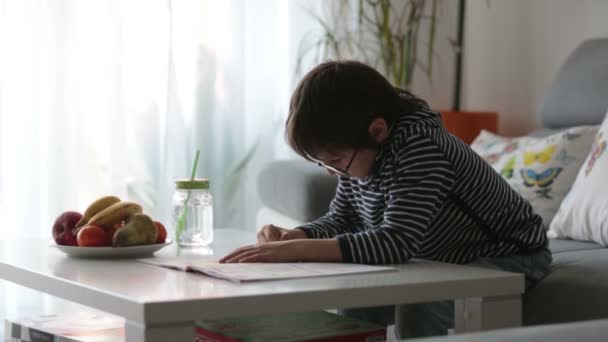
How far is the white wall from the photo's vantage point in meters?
3.17

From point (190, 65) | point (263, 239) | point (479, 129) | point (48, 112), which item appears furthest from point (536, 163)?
point (48, 112)

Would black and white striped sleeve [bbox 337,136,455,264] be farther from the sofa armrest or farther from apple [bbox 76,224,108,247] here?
the sofa armrest

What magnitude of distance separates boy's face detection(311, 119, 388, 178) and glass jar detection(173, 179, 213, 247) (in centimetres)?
28

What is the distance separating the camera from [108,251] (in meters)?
1.51

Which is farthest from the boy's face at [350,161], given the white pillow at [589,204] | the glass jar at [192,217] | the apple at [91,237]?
the white pillow at [589,204]

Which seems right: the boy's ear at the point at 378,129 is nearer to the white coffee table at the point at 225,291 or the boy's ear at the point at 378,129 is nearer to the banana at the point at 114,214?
the white coffee table at the point at 225,291

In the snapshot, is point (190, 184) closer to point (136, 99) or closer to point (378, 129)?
point (378, 129)

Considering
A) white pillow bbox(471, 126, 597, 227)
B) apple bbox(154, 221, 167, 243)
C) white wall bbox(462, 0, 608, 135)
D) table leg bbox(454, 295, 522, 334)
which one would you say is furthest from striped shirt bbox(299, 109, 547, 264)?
white wall bbox(462, 0, 608, 135)

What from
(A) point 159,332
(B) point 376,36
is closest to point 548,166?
(B) point 376,36

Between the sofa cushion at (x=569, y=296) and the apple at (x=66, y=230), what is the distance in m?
0.80

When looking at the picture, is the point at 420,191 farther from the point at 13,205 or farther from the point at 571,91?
the point at 13,205

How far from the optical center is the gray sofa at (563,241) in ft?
5.27

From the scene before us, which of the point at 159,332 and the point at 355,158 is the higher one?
the point at 355,158

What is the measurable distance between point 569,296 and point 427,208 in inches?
14.1
